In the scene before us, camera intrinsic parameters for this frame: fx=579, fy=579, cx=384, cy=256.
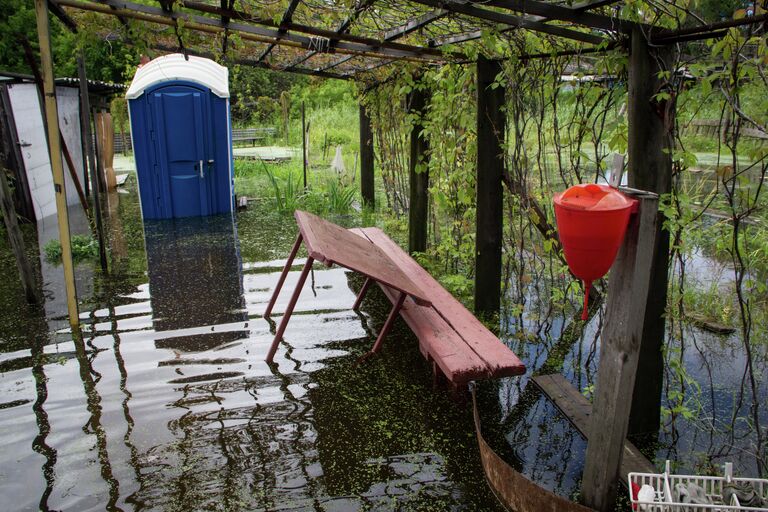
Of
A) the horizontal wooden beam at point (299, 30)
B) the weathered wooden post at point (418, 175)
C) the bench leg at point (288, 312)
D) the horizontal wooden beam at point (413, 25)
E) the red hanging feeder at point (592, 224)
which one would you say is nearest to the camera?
the red hanging feeder at point (592, 224)

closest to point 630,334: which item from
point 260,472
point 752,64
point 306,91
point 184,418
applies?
point 752,64

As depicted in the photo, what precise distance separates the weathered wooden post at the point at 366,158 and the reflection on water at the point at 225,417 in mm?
4458

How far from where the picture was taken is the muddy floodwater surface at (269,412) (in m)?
2.57

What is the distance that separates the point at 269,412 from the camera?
10.5 feet

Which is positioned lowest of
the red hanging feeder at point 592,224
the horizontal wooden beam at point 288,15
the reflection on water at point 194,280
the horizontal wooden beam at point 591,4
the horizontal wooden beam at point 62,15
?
the reflection on water at point 194,280

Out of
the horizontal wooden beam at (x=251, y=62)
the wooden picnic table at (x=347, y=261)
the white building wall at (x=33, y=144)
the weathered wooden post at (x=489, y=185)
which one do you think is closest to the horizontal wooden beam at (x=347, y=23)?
the weathered wooden post at (x=489, y=185)

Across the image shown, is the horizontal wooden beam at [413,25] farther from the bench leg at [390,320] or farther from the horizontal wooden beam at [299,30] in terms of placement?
the bench leg at [390,320]

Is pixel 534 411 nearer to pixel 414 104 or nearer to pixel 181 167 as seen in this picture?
pixel 414 104

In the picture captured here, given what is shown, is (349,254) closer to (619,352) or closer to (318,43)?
(619,352)

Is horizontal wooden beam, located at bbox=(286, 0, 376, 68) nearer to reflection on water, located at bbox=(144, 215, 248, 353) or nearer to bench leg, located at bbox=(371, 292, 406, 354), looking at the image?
bench leg, located at bbox=(371, 292, 406, 354)

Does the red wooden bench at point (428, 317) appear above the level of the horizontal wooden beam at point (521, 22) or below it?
below

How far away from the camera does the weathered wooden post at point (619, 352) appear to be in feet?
6.24

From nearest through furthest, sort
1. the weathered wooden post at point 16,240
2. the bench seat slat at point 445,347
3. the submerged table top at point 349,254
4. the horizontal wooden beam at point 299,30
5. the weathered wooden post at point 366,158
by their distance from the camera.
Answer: the bench seat slat at point 445,347 < the submerged table top at point 349,254 < the horizontal wooden beam at point 299,30 < the weathered wooden post at point 16,240 < the weathered wooden post at point 366,158

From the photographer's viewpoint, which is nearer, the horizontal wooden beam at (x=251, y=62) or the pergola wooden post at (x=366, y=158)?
the horizontal wooden beam at (x=251, y=62)
